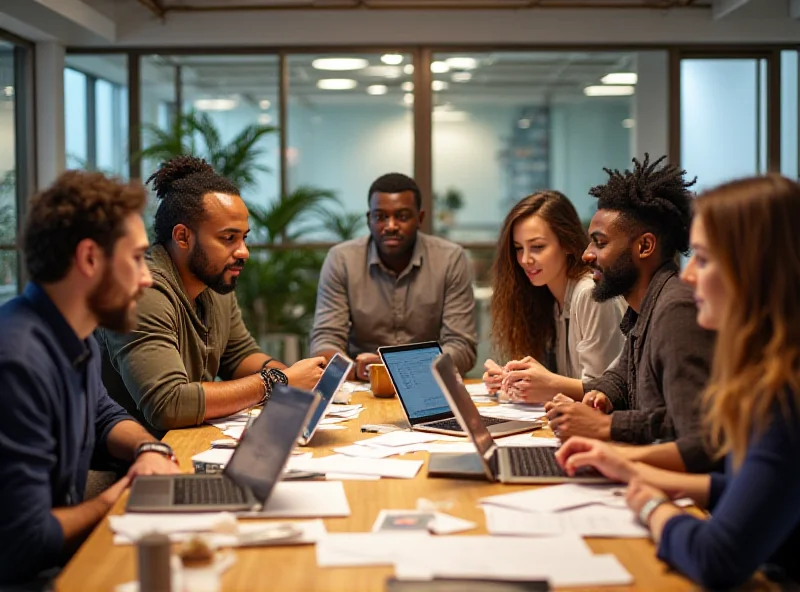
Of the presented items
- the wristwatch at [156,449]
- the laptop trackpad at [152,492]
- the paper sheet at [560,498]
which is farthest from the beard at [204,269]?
the paper sheet at [560,498]

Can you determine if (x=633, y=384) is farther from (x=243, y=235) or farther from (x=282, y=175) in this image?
(x=282, y=175)

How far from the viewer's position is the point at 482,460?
2.14 metres

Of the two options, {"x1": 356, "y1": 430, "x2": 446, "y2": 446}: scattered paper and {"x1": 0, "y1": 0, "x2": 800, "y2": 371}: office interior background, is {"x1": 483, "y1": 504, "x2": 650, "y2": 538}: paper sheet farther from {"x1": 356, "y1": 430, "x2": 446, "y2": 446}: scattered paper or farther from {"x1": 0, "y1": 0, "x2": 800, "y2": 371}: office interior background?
{"x1": 0, "y1": 0, "x2": 800, "y2": 371}: office interior background

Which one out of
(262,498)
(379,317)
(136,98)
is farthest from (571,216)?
(136,98)

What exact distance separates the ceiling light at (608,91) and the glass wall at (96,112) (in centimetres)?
309

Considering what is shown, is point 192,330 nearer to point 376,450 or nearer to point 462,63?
point 376,450

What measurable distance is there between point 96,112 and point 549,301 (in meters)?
3.99

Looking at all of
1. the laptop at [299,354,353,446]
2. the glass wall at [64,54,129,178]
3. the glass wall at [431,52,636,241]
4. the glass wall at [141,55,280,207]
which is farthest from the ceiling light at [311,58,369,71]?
the laptop at [299,354,353,446]

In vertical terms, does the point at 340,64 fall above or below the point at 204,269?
above

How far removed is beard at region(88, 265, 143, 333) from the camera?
1.99 m

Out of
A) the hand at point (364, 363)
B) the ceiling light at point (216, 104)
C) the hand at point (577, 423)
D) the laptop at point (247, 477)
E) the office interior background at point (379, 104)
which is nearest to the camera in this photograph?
the laptop at point (247, 477)

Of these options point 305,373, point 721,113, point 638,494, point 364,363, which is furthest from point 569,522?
point 721,113

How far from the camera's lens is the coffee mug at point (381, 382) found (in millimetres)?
3340

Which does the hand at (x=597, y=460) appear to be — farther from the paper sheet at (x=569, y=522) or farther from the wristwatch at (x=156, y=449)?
the wristwatch at (x=156, y=449)
